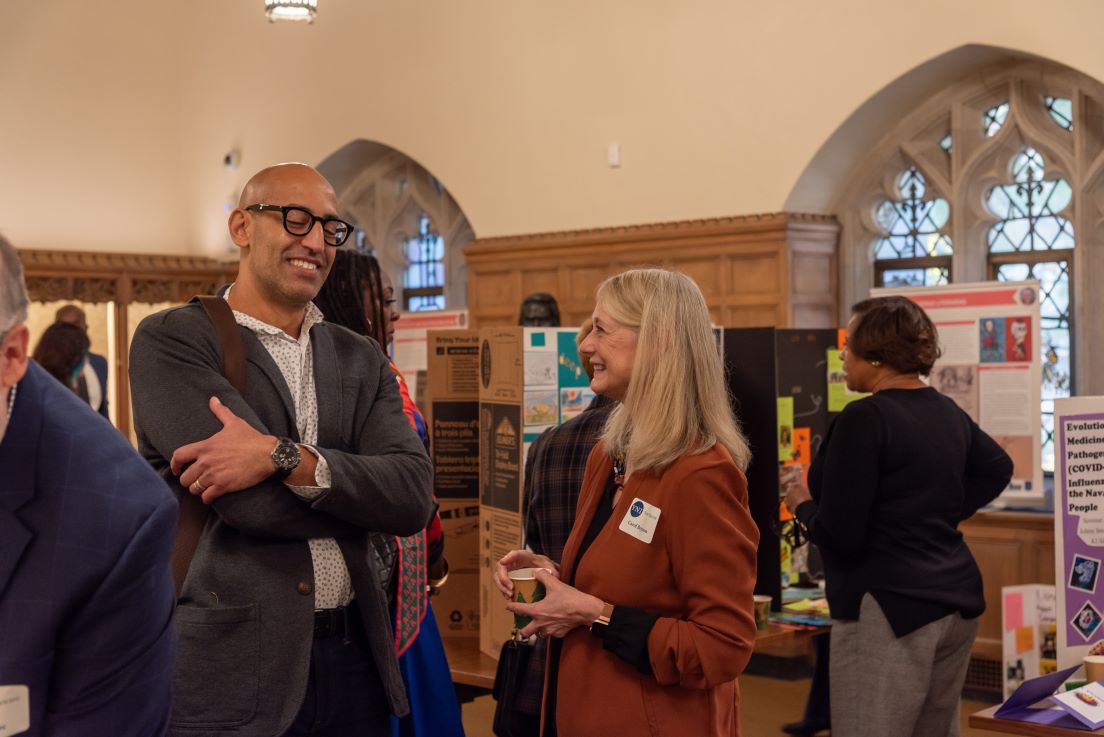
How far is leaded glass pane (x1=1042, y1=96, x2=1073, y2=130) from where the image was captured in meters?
6.68

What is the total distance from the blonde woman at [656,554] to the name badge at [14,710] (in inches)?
41.3

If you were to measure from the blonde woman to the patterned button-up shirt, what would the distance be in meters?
0.31

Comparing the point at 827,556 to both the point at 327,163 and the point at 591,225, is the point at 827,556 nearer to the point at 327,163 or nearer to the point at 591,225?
the point at 591,225

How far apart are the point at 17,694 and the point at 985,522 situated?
5.85 m

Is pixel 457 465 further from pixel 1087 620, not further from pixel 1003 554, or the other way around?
pixel 1003 554

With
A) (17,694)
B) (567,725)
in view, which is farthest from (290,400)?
(17,694)

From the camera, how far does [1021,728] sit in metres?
2.73

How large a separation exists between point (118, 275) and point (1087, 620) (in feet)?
30.7

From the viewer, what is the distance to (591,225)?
8.48 meters

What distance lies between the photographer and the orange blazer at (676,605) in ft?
6.56

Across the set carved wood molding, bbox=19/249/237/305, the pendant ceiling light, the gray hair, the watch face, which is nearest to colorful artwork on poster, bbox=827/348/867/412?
the watch face

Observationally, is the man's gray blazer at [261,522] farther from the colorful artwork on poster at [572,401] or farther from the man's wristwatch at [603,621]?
the colorful artwork on poster at [572,401]

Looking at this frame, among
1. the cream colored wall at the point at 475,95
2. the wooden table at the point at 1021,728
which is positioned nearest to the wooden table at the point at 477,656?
the wooden table at the point at 1021,728

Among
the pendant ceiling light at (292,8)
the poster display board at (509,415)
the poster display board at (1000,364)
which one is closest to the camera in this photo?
the poster display board at (509,415)
